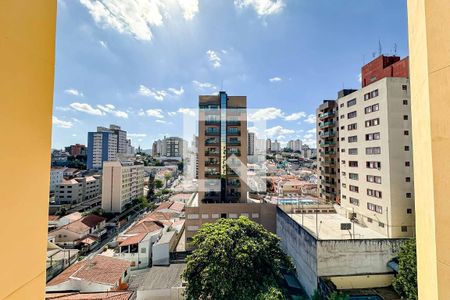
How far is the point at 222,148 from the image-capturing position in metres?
20.6

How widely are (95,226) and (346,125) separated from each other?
2870cm

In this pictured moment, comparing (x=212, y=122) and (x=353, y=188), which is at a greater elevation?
(x=212, y=122)

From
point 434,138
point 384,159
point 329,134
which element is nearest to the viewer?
point 434,138

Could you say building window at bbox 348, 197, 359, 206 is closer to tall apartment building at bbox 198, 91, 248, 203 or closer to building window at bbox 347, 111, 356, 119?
building window at bbox 347, 111, 356, 119

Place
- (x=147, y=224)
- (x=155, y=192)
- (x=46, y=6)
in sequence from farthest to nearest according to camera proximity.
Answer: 1. (x=155, y=192)
2. (x=147, y=224)
3. (x=46, y=6)

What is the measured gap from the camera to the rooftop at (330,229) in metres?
13.1

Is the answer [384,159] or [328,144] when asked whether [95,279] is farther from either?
[328,144]

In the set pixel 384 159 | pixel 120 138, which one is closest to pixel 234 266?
pixel 384 159

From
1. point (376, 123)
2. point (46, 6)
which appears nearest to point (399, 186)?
point (376, 123)

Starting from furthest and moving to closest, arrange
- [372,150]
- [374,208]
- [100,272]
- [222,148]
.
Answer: [222,148] → [372,150] → [374,208] → [100,272]

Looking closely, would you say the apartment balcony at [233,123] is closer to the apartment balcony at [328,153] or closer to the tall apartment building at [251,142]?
the tall apartment building at [251,142]

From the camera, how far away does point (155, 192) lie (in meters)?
46.9

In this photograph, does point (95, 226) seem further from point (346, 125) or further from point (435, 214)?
point (435, 214)

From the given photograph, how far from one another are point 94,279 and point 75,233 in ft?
46.1
